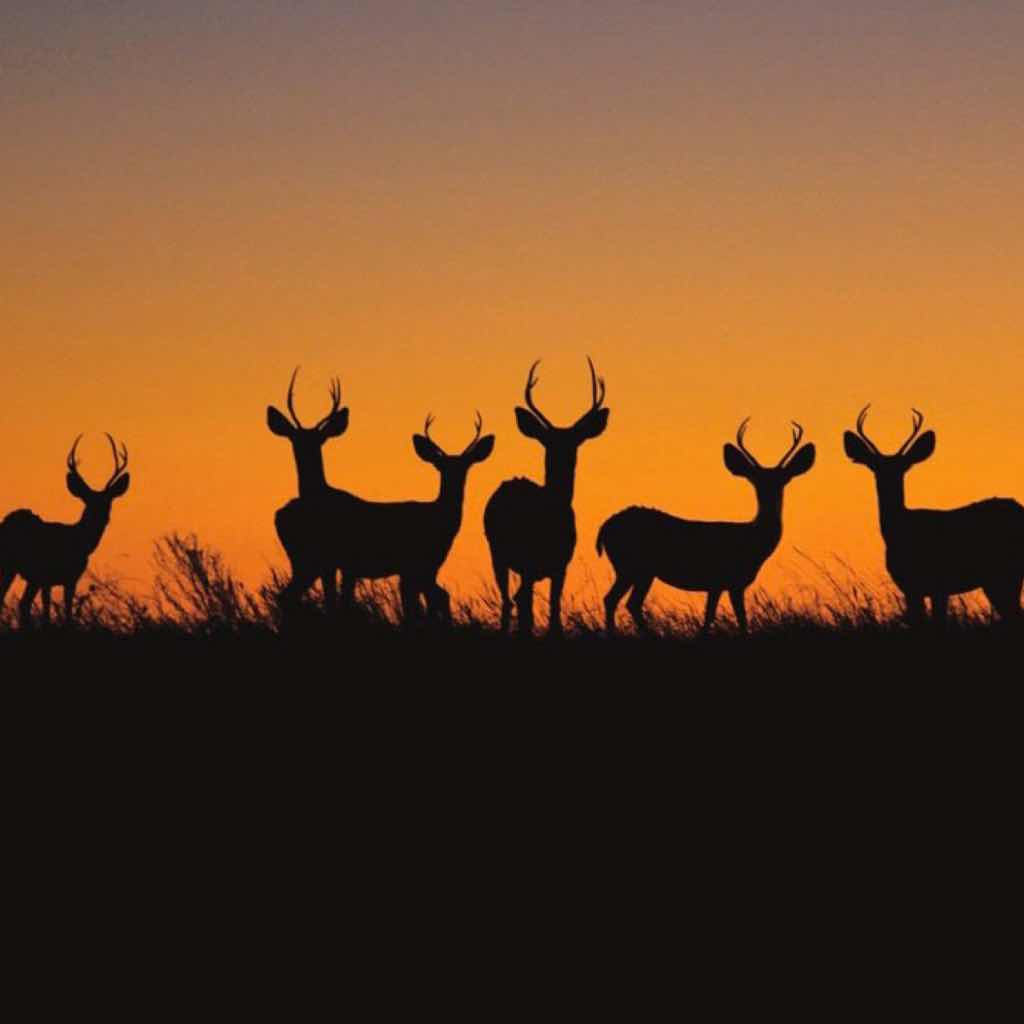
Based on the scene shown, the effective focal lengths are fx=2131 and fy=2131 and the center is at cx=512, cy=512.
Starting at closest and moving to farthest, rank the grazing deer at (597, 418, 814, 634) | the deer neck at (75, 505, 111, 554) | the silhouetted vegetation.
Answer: the silhouetted vegetation
the grazing deer at (597, 418, 814, 634)
the deer neck at (75, 505, 111, 554)

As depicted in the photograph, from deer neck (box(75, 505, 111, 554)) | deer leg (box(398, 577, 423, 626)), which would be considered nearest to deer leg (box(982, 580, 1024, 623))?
deer leg (box(398, 577, 423, 626))

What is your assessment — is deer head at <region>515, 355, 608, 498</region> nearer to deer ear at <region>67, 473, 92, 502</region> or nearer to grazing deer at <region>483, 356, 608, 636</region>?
grazing deer at <region>483, 356, 608, 636</region>

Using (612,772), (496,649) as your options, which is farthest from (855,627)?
(612,772)

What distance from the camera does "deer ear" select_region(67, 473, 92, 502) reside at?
20922mm

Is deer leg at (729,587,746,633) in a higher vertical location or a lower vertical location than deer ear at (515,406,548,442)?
lower

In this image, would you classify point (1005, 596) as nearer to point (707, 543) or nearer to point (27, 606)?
point (707, 543)

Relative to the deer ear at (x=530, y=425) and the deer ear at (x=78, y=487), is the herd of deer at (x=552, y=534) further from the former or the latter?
the deer ear at (x=78, y=487)

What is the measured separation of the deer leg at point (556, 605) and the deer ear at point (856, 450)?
2805 mm

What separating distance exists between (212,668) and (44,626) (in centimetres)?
263

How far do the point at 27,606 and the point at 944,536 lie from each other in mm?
7929

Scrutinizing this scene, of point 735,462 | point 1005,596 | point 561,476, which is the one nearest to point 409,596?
point 561,476

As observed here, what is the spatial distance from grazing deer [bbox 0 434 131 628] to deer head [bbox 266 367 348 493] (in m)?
3.72

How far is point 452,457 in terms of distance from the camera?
54.5 feet

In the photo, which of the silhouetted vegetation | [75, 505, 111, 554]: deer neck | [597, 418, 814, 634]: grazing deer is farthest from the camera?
[75, 505, 111, 554]: deer neck
